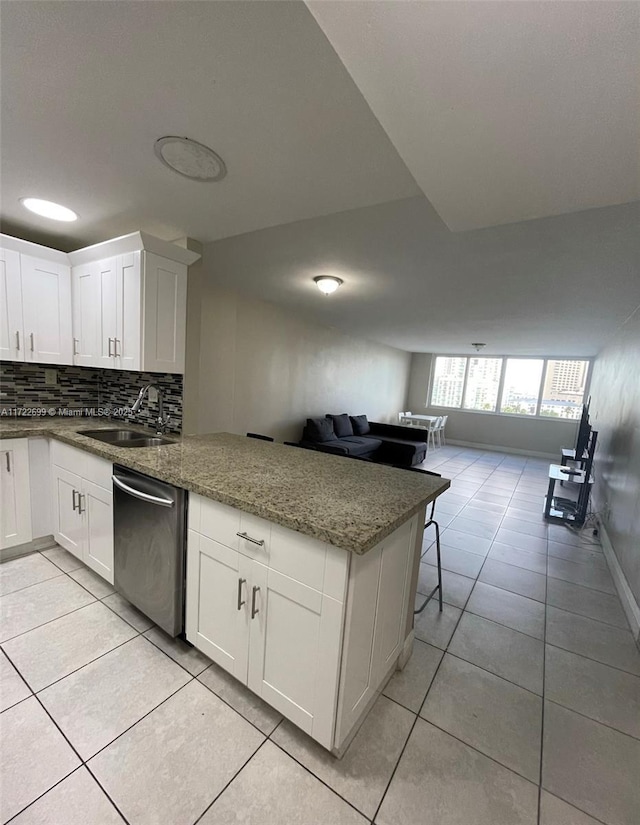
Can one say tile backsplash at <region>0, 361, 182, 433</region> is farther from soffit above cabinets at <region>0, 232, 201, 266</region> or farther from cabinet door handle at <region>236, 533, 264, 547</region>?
cabinet door handle at <region>236, 533, 264, 547</region>

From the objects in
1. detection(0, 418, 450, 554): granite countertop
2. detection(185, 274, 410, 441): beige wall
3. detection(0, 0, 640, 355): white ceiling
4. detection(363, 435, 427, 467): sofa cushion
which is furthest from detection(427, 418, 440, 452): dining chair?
detection(0, 418, 450, 554): granite countertop

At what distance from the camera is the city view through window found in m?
7.62

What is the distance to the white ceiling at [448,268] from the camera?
2105mm

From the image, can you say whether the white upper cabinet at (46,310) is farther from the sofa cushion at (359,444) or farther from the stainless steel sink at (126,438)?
the sofa cushion at (359,444)

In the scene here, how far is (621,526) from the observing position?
281 centimetres

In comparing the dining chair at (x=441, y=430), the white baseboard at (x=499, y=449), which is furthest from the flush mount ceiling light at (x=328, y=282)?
the white baseboard at (x=499, y=449)

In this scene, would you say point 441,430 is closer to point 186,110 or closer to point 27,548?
point 27,548

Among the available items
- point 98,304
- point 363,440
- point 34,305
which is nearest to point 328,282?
point 98,304

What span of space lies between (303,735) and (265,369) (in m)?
4.09

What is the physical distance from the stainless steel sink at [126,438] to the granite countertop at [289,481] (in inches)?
4.3

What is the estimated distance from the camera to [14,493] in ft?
7.67

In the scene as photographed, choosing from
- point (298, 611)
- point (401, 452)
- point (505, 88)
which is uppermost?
point (505, 88)

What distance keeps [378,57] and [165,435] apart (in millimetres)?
2463

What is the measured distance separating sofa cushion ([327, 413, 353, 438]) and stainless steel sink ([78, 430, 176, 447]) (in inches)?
150
